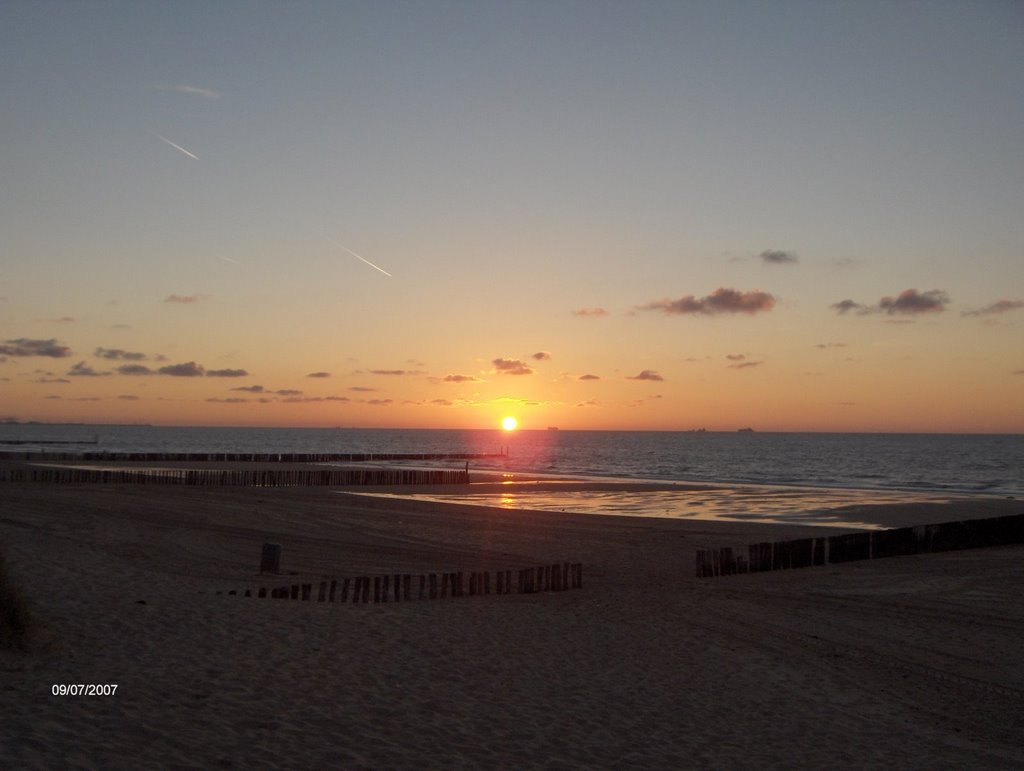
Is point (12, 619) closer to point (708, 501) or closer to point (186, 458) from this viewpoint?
point (708, 501)

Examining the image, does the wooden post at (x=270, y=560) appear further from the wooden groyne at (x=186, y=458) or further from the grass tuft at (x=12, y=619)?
the wooden groyne at (x=186, y=458)

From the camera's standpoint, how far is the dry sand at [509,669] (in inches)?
312

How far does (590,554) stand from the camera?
2491 centimetres

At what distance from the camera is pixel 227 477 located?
4897cm

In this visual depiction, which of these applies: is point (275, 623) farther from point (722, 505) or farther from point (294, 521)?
point (722, 505)

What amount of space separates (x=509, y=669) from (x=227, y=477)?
135 feet

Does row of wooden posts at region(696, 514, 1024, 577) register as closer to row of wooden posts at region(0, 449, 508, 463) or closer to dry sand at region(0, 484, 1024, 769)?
dry sand at region(0, 484, 1024, 769)

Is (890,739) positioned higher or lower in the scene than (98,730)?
lower

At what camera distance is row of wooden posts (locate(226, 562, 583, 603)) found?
14.7 m

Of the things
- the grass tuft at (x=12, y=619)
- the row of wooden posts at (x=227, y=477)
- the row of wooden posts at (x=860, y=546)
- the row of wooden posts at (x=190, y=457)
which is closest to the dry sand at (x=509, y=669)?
the grass tuft at (x=12, y=619)

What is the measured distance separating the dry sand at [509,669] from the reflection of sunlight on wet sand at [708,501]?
60.5 ft

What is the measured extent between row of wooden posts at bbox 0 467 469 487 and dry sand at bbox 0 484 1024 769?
2427cm

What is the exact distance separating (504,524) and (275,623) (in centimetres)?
2120

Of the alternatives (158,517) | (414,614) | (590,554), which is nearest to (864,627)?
(414,614)
